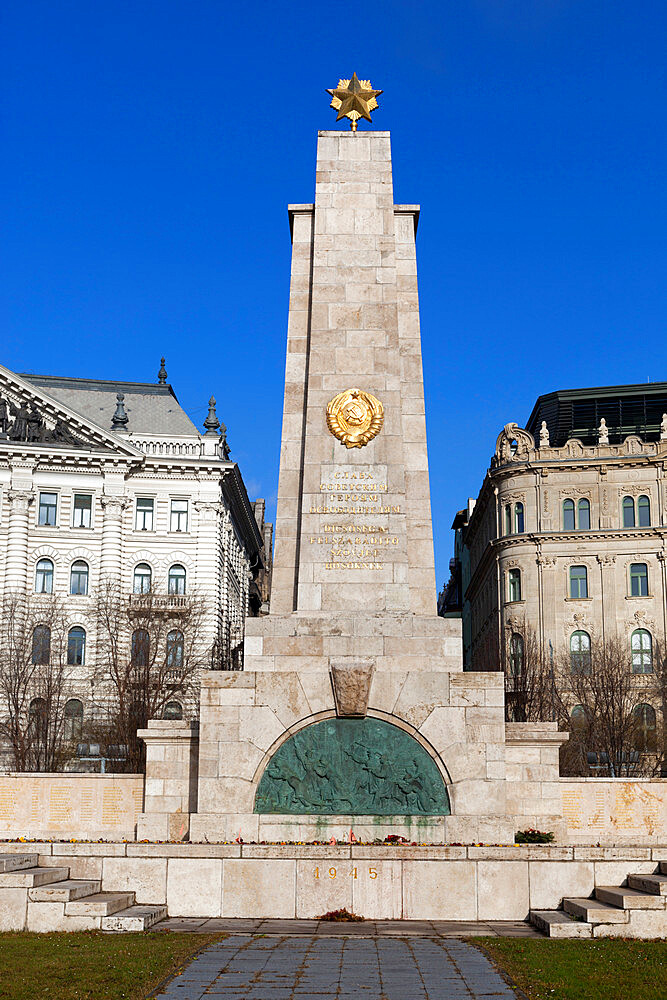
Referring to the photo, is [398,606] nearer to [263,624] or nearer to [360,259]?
[263,624]

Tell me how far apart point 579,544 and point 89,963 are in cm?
5225

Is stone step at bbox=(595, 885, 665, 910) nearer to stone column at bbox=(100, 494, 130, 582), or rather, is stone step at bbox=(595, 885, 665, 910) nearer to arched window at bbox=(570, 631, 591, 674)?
arched window at bbox=(570, 631, 591, 674)

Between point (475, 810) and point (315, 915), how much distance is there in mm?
3727

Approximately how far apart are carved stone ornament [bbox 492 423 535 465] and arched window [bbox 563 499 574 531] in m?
3.65

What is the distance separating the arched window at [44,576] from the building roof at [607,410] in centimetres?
3065

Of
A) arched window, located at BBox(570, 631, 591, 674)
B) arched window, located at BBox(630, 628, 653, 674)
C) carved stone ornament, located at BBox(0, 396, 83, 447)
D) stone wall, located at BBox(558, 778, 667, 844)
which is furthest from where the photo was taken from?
carved stone ornament, located at BBox(0, 396, 83, 447)

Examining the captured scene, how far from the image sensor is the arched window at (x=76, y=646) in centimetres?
6156

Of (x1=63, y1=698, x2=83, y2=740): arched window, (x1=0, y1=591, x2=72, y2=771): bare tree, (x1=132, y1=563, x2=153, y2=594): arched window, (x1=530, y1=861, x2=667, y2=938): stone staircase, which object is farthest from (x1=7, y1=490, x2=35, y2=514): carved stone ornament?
(x1=530, y1=861, x2=667, y2=938): stone staircase

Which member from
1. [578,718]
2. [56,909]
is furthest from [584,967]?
[578,718]

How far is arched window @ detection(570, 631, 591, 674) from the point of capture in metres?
57.7

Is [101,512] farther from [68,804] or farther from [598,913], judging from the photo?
[598,913]

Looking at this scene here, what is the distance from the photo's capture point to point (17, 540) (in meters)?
63.3

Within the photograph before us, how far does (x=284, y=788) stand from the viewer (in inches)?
847

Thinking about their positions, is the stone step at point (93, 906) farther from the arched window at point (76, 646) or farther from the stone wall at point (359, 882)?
the arched window at point (76, 646)
